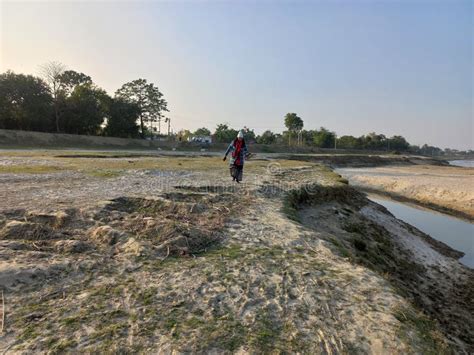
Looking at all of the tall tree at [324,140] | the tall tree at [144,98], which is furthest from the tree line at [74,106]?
the tall tree at [324,140]

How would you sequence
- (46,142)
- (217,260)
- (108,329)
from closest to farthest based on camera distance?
(108,329) < (217,260) < (46,142)

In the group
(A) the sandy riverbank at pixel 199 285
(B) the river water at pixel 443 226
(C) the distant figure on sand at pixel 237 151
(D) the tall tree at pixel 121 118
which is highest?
(D) the tall tree at pixel 121 118

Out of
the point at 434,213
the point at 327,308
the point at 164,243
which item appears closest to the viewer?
the point at 327,308

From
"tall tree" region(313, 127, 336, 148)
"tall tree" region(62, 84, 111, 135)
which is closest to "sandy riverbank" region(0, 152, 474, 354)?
"tall tree" region(62, 84, 111, 135)

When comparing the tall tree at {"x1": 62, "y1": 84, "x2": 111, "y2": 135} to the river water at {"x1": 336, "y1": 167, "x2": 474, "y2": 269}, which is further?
the tall tree at {"x1": 62, "y1": 84, "x2": 111, "y2": 135}

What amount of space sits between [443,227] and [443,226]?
263 millimetres

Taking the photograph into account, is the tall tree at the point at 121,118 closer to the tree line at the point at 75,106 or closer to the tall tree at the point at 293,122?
the tree line at the point at 75,106

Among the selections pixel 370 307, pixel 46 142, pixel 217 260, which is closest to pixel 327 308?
pixel 370 307

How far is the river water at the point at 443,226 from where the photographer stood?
13.3 metres

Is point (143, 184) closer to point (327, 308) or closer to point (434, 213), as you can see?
point (327, 308)

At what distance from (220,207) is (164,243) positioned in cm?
302

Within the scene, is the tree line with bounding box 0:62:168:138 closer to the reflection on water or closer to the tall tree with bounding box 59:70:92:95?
the tall tree with bounding box 59:70:92:95

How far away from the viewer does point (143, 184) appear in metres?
→ 11.6

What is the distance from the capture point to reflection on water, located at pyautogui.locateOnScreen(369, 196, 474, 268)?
43.5 feet
